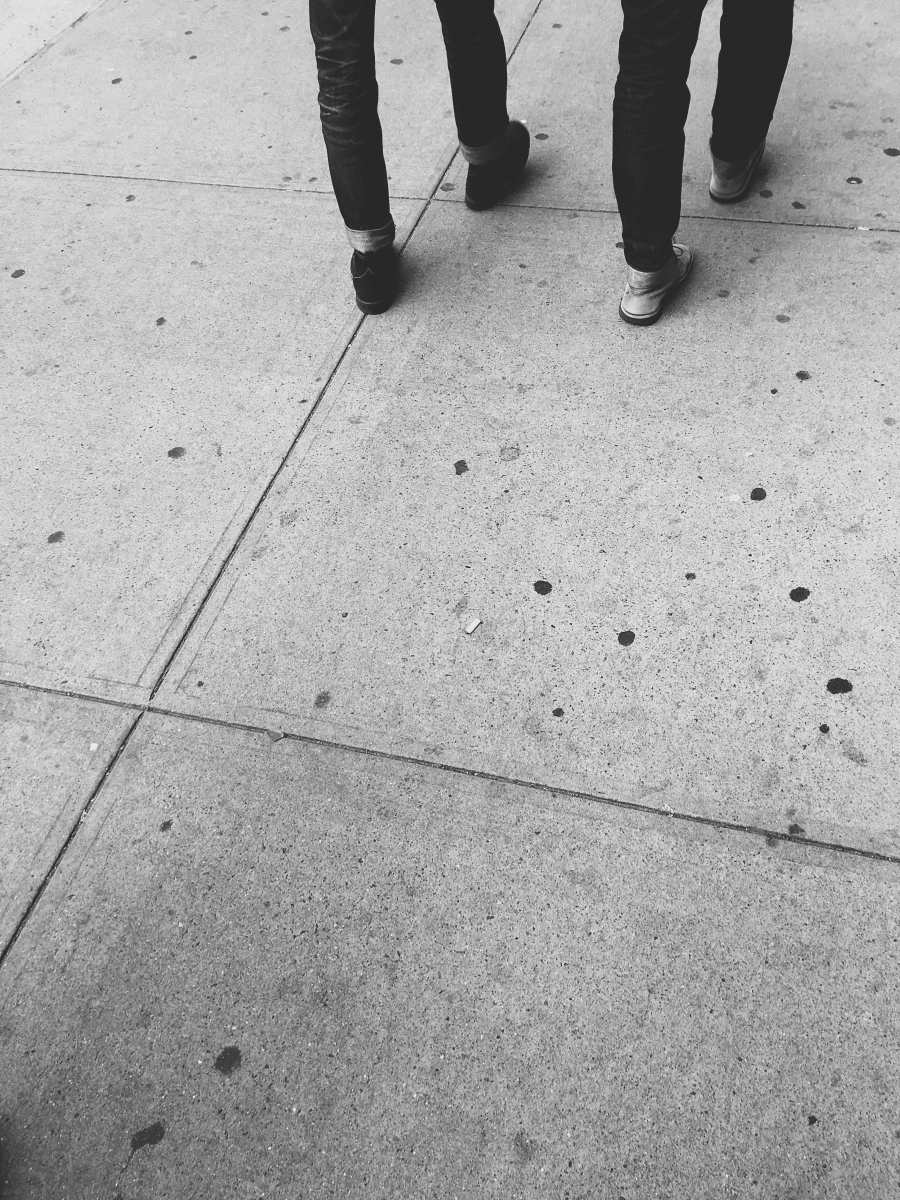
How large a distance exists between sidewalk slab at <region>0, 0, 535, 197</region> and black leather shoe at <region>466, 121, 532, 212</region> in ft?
0.84

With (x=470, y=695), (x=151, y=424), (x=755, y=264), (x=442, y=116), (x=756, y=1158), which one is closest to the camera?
(x=756, y=1158)

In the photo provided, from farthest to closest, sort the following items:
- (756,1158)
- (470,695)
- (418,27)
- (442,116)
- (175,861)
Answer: (418,27) → (442,116) → (470,695) → (175,861) → (756,1158)

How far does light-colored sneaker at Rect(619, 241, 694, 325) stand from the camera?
8.70ft

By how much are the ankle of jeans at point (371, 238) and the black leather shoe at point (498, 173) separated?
1.56 feet

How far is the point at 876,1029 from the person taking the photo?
152 centimetres

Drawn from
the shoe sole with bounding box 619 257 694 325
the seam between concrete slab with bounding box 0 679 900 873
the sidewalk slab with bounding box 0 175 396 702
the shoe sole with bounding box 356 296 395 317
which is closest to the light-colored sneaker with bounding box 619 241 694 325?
the shoe sole with bounding box 619 257 694 325

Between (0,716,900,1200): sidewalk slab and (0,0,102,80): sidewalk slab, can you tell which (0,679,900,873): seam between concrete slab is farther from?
(0,0,102,80): sidewalk slab

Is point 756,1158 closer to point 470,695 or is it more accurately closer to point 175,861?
point 470,695

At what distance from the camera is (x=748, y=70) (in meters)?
2.68

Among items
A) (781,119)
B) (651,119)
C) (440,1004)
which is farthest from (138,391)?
(781,119)

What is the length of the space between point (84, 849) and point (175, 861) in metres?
0.19

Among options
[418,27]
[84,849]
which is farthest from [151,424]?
[418,27]

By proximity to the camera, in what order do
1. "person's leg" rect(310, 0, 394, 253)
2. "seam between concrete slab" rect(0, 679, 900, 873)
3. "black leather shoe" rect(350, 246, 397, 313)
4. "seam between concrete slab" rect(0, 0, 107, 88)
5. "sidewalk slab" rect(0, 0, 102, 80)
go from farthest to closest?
1. "sidewalk slab" rect(0, 0, 102, 80)
2. "seam between concrete slab" rect(0, 0, 107, 88)
3. "black leather shoe" rect(350, 246, 397, 313)
4. "person's leg" rect(310, 0, 394, 253)
5. "seam between concrete slab" rect(0, 679, 900, 873)

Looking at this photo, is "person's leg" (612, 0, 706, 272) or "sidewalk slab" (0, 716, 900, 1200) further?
"person's leg" (612, 0, 706, 272)
